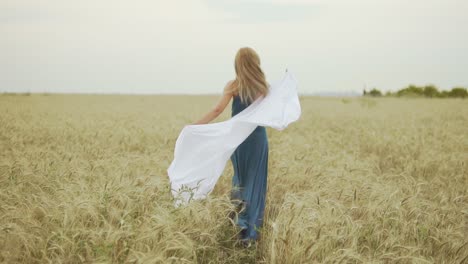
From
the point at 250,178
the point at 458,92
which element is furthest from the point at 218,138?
the point at 458,92

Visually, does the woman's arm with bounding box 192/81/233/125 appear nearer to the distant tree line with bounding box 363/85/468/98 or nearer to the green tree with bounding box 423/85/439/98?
the distant tree line with bounding box 363/85/468/98

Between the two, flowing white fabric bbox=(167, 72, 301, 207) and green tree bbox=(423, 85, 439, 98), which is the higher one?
green tree bbox=(423, 85, 439, 98)

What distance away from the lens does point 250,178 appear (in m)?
3.92

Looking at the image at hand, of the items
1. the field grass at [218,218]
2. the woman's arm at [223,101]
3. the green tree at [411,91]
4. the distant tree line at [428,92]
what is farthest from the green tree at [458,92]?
the woman's arm at [223,101]

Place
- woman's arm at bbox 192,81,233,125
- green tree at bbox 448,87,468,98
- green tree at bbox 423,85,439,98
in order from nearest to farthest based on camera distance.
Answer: woman's arm at bbox 192,81,233,125 → green tree at bbox 448,87,468,98 → green tree at bbox 423,85,439,98

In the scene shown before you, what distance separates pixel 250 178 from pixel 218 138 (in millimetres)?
508

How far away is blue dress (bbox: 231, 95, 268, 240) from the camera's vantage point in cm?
382

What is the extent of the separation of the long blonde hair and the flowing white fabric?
10 cm

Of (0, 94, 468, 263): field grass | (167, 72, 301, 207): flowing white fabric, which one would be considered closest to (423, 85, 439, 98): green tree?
(0, 94, 468, 263): field grass

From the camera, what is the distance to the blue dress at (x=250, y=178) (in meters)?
3.82

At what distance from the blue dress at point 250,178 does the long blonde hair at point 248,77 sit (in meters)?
0.13

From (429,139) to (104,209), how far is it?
7.82 m

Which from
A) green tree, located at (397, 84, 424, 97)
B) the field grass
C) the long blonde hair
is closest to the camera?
the field grass

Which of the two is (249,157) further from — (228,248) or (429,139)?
(429,139)
